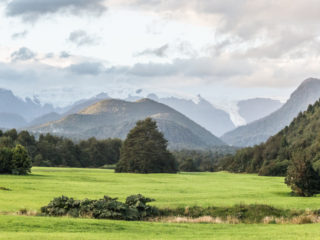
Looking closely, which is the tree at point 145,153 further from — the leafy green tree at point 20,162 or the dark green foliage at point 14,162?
the leafy green tree at point 20,162

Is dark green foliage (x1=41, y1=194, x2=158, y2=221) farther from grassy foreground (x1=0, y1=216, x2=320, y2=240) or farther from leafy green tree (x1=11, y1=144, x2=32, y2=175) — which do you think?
leafy green tree (x1=11, y1=144, x2=32, y2=175)

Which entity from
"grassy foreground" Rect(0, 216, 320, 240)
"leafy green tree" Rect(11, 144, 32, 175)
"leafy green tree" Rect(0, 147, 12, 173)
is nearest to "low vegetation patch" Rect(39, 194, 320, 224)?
"grassy foreground" Rect(0, 216, 320, 240)

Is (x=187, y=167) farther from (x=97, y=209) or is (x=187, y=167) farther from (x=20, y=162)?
(x=97, y=209)

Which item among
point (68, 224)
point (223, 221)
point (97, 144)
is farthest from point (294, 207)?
point (97, 144)

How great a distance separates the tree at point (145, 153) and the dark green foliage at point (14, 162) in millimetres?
42534

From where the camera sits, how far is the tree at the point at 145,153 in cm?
11262

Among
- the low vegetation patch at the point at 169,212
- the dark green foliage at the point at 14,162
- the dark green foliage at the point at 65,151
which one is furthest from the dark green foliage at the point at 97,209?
the dark green foliage at the point at 65,151

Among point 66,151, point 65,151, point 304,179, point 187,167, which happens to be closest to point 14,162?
point 304,179

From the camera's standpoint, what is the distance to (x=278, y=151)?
516ft

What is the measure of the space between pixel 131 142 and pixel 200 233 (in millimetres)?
90839

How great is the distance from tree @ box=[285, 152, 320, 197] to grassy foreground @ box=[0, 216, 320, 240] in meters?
19.7

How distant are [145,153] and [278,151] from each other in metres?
62.9

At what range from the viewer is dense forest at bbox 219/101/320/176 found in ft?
428

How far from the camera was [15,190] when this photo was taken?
1800 inches
